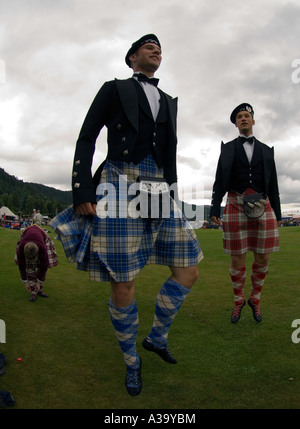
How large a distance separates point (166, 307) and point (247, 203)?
205cm

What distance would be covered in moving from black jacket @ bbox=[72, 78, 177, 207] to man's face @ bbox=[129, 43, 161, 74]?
0.22m

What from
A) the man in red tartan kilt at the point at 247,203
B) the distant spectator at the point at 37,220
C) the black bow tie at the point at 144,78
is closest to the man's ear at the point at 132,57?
the black bow tie at the point at 144,78

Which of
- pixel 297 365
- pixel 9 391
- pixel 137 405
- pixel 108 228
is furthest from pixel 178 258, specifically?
pixel 9 391

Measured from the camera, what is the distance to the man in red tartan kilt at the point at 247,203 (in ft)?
14.7

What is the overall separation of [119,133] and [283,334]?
2.64 meters

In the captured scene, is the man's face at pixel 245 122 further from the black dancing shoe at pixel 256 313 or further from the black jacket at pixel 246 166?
the black dancing shoe at pixel 256 313

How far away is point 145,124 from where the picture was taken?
9.70 feet

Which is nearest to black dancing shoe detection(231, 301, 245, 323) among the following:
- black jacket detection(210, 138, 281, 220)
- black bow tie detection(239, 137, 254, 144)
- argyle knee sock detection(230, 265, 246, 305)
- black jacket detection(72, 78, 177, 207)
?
argyle knee sock detection(230, 265, 246, 305)

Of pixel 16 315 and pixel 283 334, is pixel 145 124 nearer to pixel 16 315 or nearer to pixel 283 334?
pixel 283 334

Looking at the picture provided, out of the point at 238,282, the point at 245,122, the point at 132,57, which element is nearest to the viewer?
the point at 132,57

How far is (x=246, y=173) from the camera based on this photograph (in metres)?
4.64

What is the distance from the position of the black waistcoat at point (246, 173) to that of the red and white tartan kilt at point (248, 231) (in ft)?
0.29

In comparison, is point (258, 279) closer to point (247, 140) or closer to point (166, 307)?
point (247, 140)

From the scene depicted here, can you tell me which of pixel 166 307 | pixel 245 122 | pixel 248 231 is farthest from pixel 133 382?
pixel 245 122
